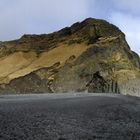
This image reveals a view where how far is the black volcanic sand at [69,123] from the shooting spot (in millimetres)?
11898

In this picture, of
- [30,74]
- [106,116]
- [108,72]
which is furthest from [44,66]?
[106,116]

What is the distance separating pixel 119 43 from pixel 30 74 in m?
8.13

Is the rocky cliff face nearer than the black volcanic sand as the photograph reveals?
No

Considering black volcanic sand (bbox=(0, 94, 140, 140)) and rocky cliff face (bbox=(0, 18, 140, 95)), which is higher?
rocky cliff face (bbox=(0, 18, 140, 95))

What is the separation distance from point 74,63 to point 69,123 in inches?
973

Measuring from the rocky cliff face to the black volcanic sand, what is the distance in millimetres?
19192

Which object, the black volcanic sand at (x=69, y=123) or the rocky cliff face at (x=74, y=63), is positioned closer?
the black volcanic sand at (x=69, y=123)

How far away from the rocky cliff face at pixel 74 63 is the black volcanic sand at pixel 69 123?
1919 cm

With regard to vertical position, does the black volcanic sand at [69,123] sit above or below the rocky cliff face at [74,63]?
below

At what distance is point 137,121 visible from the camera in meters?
15.0

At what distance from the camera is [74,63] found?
38250 millimetres

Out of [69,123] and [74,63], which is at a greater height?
[74,63]

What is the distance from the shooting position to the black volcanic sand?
1190 centimetres

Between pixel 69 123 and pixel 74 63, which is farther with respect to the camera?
pixel 74 63
